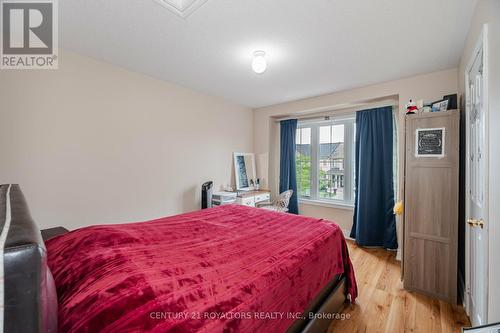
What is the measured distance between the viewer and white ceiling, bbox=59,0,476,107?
168 centimetres

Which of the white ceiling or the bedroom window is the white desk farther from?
the white ceiling

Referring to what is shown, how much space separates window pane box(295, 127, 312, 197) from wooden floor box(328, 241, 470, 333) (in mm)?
2040

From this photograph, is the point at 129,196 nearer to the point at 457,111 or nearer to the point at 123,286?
the point at 123,286

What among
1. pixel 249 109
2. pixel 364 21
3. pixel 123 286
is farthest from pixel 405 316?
pixel 249 109

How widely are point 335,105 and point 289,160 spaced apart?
1.37 metres

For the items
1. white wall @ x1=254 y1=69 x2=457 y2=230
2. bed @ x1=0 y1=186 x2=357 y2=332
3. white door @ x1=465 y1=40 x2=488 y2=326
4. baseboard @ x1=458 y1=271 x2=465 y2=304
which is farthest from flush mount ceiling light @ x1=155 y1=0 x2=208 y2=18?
baseboard @ x1=458 y1=271 x2=465 y2=304

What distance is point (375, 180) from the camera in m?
3.53

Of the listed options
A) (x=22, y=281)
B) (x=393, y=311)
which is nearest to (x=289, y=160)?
(x=393, y=311)

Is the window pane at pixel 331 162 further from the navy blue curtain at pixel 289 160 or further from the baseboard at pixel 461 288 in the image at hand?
the baseboard at pixel 461 288

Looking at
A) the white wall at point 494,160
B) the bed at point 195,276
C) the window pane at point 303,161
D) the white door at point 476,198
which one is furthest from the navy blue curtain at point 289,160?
the white wall at point 494,160

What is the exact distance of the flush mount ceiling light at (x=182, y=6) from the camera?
1.64 meters

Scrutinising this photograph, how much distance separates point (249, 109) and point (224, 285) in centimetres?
413

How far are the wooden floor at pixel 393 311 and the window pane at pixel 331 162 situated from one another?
173 cm

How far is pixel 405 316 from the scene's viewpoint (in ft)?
6.56
